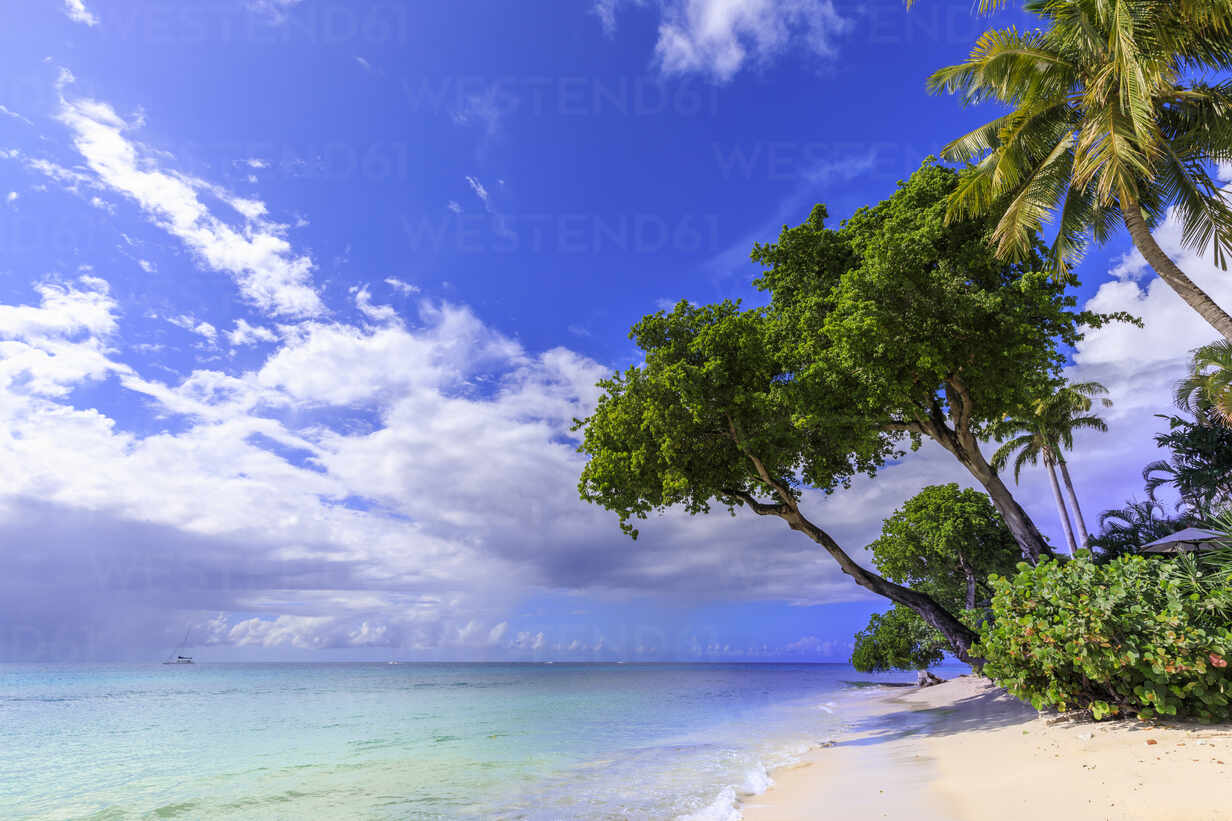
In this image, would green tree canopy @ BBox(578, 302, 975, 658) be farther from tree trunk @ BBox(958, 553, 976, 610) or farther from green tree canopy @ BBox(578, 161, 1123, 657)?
tree trunk @ BBox(958, 553, 976, 610)

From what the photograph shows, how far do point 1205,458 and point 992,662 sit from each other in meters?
24.0

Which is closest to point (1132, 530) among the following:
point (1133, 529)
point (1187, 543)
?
point (1133, 529)

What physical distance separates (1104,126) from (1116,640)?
8517 mm

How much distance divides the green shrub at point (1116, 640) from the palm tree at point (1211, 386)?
14.7 metres

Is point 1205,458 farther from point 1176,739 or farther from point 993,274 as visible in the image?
point 1176,739

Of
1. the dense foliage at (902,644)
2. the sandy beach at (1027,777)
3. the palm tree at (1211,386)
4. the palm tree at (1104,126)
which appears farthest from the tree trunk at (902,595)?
the dense foliage at (902,644)

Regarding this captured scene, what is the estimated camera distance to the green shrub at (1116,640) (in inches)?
277

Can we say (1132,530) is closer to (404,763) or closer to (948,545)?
(948,545)

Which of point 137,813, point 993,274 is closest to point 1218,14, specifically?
point 993,274

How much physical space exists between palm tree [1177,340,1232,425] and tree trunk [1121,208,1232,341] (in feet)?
32.5

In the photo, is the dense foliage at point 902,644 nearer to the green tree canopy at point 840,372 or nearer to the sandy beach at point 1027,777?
the green tree canopy at point 840,372

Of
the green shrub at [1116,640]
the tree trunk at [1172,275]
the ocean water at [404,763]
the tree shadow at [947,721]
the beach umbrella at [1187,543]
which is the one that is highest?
the tree trunk at [1172,275]

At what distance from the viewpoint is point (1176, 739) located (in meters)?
6.73

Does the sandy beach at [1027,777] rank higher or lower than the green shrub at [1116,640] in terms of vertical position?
lower
